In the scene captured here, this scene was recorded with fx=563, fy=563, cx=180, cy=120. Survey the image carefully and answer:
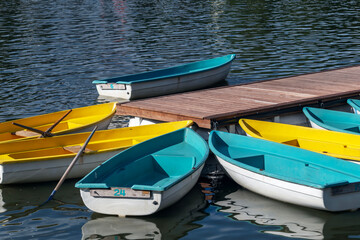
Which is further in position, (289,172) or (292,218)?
(289,172)

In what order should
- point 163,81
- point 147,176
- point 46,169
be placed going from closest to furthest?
point 147,176, point 46,169, point 163,81

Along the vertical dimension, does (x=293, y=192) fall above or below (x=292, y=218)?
above

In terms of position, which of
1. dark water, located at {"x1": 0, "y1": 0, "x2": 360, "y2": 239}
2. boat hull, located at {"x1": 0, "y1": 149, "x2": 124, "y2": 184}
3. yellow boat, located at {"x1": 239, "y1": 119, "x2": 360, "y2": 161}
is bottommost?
dark water, located at {"x1": 0, "y1": 0, "x2": 360, "y2": 239}

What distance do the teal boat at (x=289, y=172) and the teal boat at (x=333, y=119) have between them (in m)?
1.99

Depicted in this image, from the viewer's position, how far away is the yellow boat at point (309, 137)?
37.9 feet

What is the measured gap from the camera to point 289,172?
11.0m

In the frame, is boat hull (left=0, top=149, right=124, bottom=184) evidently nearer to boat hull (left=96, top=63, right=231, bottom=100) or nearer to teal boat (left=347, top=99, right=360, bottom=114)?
teal boat (left=347, top=99, right=360, bottom=114)

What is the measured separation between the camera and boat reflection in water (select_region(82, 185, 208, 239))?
9688mm

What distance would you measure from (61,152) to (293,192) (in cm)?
548

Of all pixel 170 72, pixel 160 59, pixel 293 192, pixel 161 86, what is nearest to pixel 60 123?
pixel 161 86

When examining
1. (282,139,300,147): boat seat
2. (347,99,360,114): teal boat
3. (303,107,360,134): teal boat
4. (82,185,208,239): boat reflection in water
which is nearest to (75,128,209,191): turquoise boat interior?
(82,185,208,239): boat reflection in water

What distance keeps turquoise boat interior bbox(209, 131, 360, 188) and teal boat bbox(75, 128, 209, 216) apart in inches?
22.8

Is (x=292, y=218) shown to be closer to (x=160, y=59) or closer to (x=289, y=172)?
(x=289, y=172)

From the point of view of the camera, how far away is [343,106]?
15.0 metres
